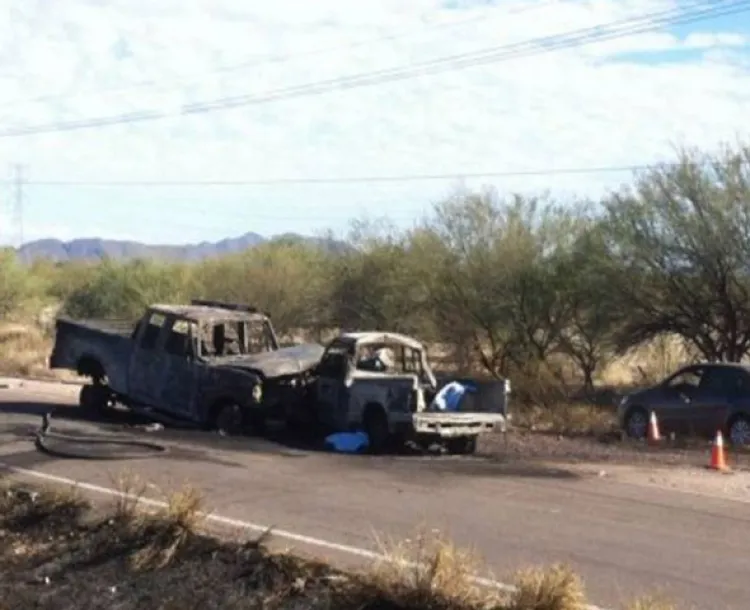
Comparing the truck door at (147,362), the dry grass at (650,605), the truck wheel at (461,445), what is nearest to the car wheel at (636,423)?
the truck wheel at (461,445)

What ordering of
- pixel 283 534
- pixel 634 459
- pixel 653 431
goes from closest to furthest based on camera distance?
pixel 283 534
pixel 634 459
pixel 653 431

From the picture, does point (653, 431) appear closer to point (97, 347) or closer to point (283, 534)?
point (97, 347)

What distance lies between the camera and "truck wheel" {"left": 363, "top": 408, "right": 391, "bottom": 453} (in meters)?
20.7

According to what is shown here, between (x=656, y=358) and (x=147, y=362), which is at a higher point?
(x=656, y=358)

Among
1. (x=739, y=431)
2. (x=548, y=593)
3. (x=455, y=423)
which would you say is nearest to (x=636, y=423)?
(x=739, y=431)

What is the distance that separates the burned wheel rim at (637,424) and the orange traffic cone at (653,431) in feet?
1.82

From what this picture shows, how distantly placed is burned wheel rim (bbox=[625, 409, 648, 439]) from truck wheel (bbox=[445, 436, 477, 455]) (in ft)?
19.3

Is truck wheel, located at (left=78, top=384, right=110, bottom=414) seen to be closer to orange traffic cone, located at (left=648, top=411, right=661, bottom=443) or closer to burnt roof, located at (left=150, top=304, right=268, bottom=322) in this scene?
burnt roof, located at (left=150, top=304, right=268, bottom=322)

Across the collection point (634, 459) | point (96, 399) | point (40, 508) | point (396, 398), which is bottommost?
point (40, 508)

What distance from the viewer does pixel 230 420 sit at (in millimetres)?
21797

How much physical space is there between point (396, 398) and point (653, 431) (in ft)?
21.9

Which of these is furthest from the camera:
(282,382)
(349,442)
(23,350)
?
(23,350)

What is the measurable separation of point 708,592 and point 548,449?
11.1m

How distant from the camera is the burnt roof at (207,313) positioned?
22656 millimetres
